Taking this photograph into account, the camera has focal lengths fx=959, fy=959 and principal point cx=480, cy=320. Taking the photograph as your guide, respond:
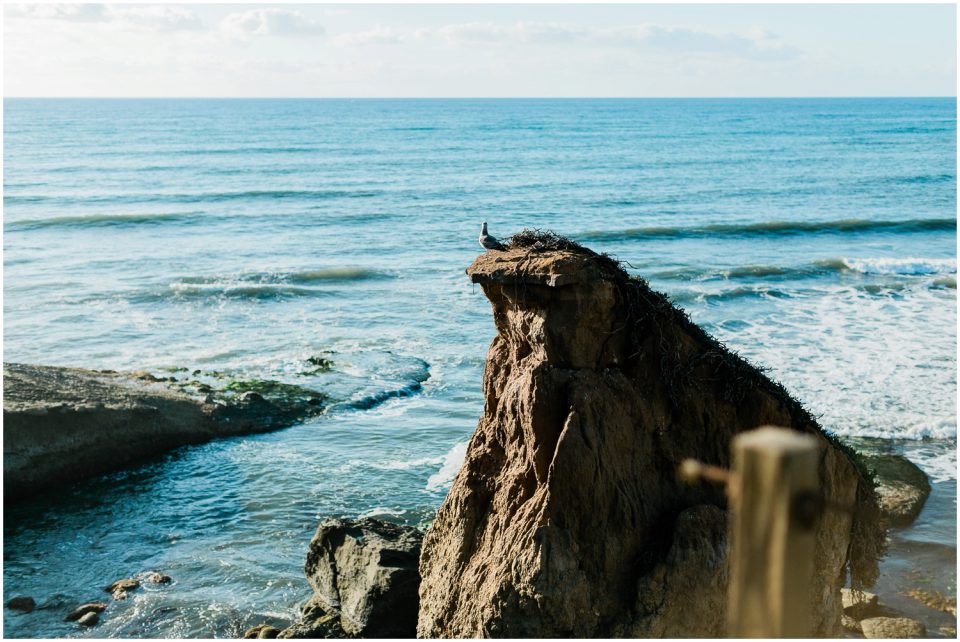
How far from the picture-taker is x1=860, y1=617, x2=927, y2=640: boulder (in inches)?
428

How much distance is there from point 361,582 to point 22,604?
17.7 ft

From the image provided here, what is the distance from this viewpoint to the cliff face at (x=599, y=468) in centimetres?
743

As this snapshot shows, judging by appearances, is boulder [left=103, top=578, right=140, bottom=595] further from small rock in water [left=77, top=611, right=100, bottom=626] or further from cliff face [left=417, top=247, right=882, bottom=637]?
cliff face [left=417, top=247, right=882, bottom=637]

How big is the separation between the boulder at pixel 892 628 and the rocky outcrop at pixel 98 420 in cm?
1287

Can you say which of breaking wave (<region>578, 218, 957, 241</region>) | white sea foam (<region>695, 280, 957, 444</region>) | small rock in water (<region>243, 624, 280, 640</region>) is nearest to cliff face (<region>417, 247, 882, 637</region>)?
small rock in water (<region>243, 624, 280, 640</region>)

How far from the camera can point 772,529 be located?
230 centimetres

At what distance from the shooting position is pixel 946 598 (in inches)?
476

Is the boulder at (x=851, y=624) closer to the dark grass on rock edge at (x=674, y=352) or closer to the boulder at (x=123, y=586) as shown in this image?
the dark grass on rock edge at (x=674, y=352)

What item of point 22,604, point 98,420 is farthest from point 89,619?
point 98,420

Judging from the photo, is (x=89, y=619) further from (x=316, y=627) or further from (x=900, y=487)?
(x=900, y=487)

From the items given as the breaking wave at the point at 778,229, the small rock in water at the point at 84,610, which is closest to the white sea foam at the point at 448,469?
the small rock in water at the point at 84,610

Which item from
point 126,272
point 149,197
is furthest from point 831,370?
point 149,197

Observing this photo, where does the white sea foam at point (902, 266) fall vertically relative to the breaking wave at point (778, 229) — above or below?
below

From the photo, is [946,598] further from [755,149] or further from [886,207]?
[755,149]
